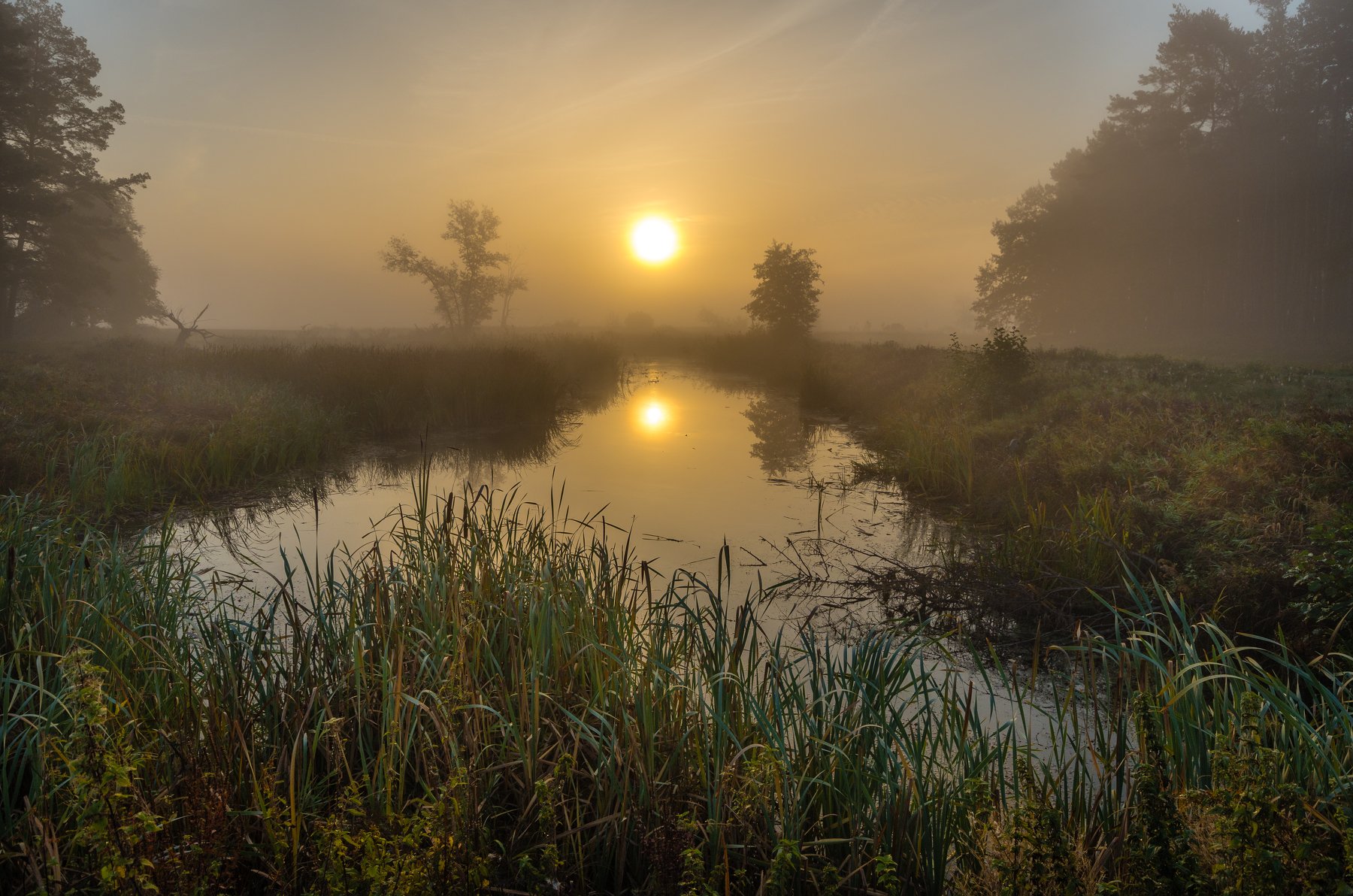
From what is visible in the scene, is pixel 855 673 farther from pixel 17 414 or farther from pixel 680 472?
pixel 17 414

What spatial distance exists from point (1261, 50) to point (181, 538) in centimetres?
4643

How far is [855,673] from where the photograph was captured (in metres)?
2.77

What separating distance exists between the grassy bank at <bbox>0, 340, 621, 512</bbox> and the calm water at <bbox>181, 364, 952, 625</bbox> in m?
0.98

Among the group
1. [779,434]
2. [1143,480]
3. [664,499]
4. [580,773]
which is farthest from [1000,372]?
[580,773]

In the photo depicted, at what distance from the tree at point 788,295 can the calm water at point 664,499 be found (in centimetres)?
2278

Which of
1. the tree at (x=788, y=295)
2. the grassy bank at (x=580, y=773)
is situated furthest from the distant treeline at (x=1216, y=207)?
the grassy bank at (x=580, y=773)

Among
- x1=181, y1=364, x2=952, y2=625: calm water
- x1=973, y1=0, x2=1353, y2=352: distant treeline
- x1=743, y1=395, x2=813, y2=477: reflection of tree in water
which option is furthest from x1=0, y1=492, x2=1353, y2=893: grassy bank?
x1=973, y1=0, x2=1353, y2=352: distant treeline

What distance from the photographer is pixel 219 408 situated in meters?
10.4

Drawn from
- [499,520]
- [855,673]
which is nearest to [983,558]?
[855,673]

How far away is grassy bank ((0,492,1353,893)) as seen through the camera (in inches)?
69.9

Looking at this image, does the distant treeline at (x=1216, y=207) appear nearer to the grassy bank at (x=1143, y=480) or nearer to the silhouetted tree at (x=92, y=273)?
the grassy bank at (x=1143, y=480)

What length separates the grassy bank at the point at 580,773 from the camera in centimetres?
177

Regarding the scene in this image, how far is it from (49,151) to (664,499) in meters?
31.6

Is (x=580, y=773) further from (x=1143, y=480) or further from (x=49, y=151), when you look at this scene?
(x=49, y=151)
